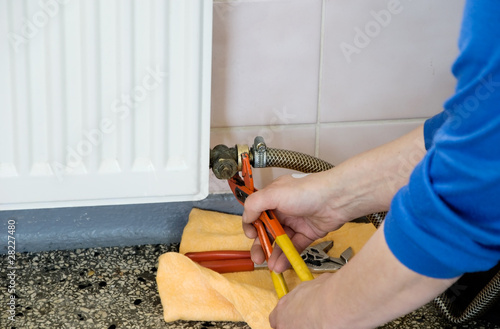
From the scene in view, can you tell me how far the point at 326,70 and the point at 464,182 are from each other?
48 centimetres

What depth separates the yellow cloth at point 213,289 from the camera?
0.69 m

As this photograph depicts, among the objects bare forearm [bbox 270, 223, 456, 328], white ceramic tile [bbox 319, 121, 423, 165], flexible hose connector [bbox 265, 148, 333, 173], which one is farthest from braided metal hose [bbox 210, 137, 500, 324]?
bare forearm [bbox 270, 223, 456, 328]

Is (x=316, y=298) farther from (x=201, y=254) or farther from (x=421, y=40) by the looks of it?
(x=421, y=40)

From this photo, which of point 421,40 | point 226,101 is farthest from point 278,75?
point 421,40

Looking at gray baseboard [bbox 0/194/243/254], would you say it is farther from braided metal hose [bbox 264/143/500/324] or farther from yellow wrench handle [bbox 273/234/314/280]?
yellow wrench handle [bbox 273/234/314/280]

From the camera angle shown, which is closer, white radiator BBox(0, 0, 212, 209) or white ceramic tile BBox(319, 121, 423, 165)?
white radiator BBox(0, 0, 212, 209)

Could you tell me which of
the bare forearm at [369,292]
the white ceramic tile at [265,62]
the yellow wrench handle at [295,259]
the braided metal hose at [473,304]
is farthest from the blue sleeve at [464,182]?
the white ceramic tile at [265,62]

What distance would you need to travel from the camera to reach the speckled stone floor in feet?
2.30

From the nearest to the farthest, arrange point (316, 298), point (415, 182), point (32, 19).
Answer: point (415, 182) → point (316, 298) → point (32, 19)

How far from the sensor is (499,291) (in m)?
0.67

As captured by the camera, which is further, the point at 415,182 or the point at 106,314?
the point at 106,314

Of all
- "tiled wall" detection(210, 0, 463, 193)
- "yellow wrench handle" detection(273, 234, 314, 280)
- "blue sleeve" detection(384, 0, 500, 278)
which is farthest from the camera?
"tiled wall" detection(210, 0, 463, 193)

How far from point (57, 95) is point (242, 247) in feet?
1.02

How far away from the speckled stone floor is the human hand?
0.33 ft
